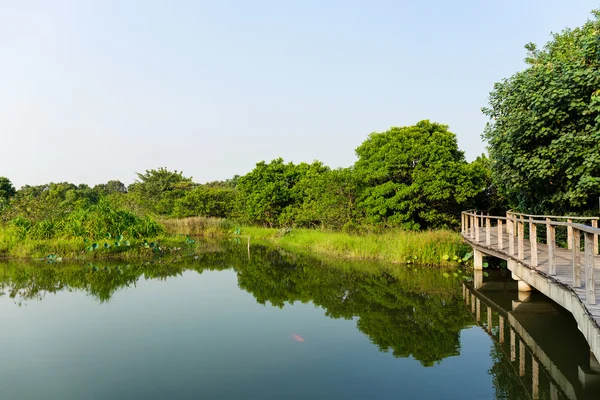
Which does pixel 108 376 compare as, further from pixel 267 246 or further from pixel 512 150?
pixel 267 246

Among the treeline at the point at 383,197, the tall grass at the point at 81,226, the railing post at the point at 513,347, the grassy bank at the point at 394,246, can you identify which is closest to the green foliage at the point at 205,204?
the treeline at the point at 383,197

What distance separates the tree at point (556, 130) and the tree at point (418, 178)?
23.0 feet

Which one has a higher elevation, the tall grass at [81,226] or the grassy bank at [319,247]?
the tall grass at [81,226]

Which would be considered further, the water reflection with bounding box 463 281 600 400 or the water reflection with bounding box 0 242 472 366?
the water reflection with bounding box 0 242 472 366

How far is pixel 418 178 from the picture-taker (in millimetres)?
22281

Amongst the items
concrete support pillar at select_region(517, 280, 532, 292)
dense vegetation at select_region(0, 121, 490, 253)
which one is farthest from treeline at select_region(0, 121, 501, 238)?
concrete support pillar at select_region(517, 280, 532, 292)

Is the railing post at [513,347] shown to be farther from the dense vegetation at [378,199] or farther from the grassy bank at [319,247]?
the dense vegetation at [378,199]

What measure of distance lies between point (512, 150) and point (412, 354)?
7.80m

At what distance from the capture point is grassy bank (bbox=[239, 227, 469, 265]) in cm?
1856

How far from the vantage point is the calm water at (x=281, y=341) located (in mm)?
6840

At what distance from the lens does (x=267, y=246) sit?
97.7 ft

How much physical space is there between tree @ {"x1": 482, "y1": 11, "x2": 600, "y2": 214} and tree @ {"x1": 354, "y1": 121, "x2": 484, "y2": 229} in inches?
276

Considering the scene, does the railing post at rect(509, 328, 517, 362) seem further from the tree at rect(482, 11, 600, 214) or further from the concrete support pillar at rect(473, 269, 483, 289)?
the concrete support pillar at rect(473, 269, 483, 289)

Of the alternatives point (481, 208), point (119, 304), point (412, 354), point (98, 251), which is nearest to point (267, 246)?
point (98, 251)
